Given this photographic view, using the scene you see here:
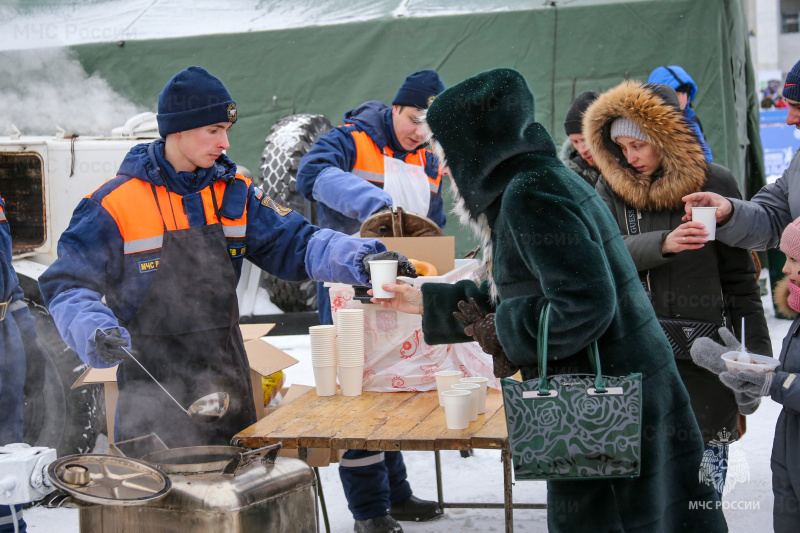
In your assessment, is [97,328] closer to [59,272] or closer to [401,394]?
[59,272]

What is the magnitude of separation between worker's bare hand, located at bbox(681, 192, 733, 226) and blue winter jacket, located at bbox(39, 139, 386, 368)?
53.1 inches

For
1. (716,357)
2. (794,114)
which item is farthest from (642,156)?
(716,357)

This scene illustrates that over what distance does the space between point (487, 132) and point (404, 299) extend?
927 mm

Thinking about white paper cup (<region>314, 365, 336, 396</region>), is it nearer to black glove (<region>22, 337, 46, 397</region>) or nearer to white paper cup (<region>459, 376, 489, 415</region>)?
white paper cup (<region>459, 376, 489, 415</region>)

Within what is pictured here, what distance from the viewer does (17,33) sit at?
8.55 metres

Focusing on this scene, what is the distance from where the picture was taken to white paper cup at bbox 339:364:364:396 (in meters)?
3.53

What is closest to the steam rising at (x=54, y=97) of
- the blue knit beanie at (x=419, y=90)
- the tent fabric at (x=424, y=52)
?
the tent fabric at (x=424, y=52)

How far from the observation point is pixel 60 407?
5.01 metres

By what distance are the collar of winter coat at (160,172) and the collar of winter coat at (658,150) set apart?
181 cm

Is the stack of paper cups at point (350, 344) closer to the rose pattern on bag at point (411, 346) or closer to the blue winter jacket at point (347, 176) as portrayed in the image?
the rose pattern on bag at point (411, 346)

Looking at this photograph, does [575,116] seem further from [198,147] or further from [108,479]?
[108,479]

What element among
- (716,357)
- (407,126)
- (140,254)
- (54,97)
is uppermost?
(54,97)

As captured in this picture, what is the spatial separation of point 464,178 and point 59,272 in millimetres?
1554

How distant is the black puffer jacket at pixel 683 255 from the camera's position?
340 centimetres
